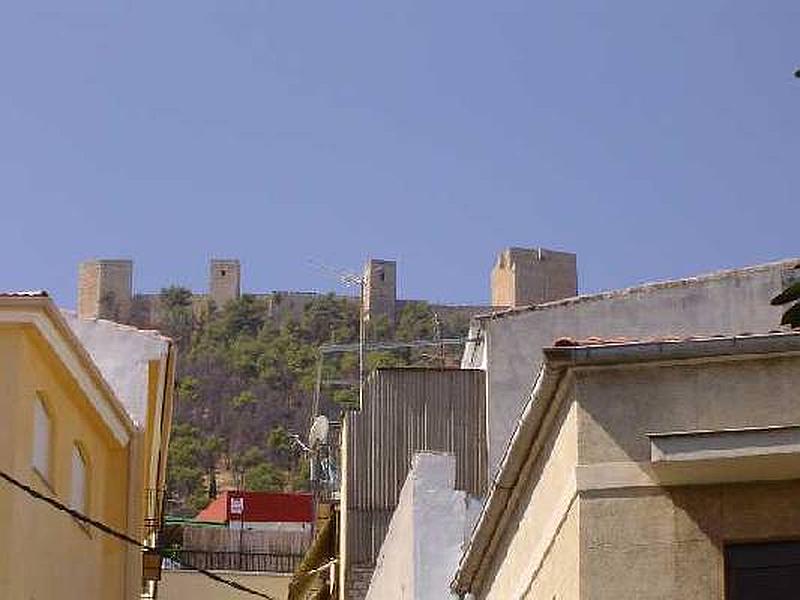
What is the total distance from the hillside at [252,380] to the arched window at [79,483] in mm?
47639

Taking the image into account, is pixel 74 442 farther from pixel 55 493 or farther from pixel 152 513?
pixel 152 513

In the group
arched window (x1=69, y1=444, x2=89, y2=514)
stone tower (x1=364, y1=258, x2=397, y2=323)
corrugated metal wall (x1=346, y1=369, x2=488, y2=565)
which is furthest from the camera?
stone tower (x1=364, y1=258, x2=397, y2=323)

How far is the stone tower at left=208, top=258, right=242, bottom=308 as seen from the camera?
148000 mm

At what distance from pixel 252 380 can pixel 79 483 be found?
301 feet

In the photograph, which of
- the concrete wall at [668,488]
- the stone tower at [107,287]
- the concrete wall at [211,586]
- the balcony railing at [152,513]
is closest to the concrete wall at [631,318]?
the balcony railing at [152,513]

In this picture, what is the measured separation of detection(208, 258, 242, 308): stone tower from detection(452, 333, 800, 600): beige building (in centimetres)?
13539

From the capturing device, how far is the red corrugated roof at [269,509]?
5716cm

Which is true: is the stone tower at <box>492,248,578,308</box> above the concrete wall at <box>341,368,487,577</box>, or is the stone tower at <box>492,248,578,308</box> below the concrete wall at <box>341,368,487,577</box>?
above

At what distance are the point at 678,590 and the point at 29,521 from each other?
8.07 m

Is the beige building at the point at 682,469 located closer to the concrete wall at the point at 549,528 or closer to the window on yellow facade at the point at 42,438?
the concrete wall at the point at 549,528

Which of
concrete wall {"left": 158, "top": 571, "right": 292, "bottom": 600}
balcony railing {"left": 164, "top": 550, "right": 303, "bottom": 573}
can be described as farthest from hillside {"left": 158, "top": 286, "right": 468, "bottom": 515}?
concrete wall {"left": 158, "top": 571, "right": 292, "bottom": 600}

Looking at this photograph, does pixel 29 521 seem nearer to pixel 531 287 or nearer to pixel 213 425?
pixel 531 287

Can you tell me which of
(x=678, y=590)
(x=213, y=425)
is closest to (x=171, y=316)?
(x=213, y=425)

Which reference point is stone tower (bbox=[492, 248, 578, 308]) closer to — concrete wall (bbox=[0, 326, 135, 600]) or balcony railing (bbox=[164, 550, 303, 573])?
balcony railing (bbox=[164, 550, 303, 573])
